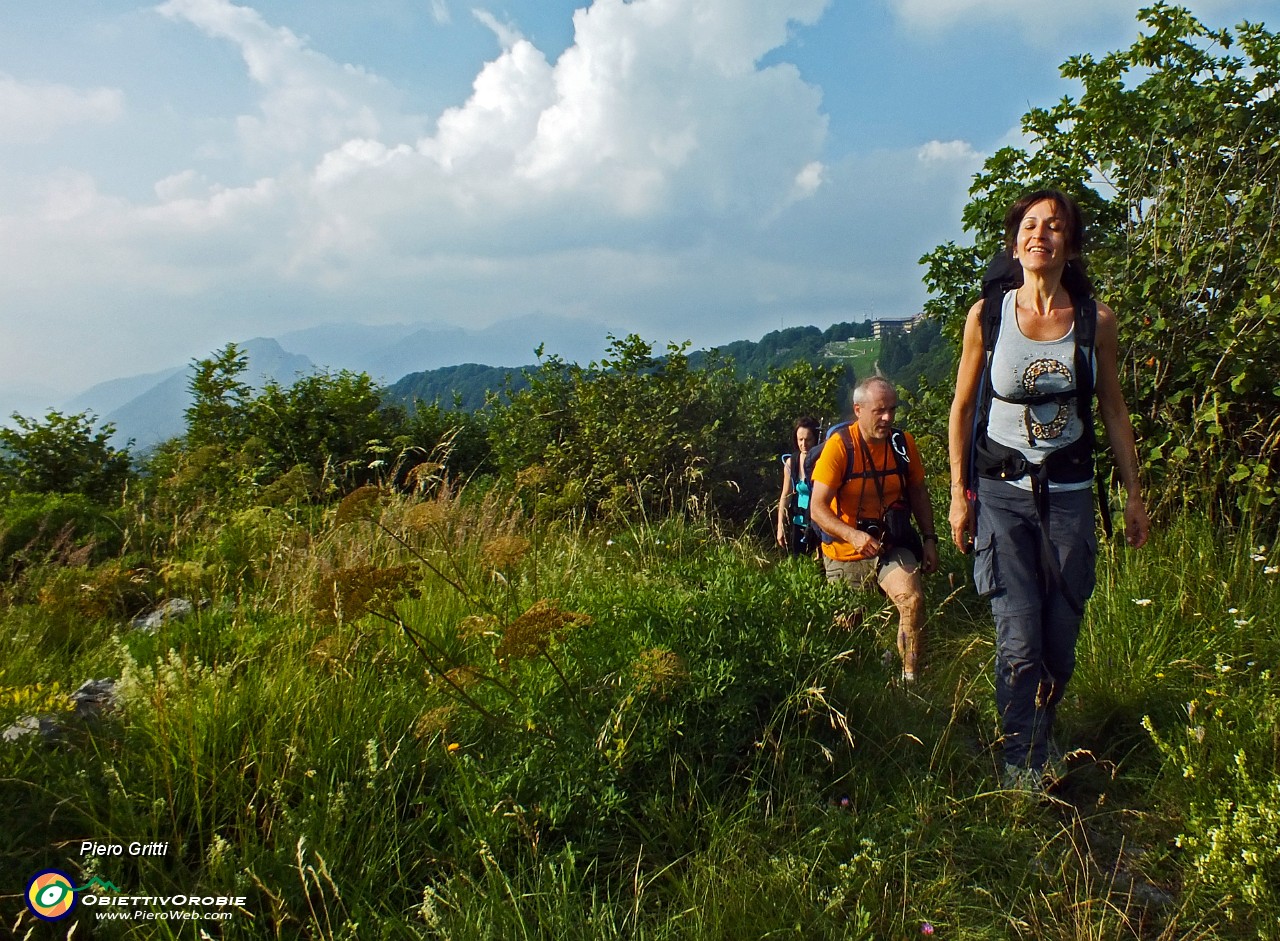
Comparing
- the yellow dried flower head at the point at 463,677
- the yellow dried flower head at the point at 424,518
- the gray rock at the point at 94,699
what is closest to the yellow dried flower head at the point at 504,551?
the yellow dried flower head at the point at 424,518

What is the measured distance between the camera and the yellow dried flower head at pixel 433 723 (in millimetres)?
2477

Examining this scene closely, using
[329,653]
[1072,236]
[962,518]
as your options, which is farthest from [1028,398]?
[329,653]

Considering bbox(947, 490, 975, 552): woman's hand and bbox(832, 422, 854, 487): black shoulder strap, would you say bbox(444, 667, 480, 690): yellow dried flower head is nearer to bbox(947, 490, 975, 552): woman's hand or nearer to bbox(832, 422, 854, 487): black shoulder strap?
bbox(947, 490, 975, 552): woman's hand

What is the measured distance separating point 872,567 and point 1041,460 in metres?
1.65

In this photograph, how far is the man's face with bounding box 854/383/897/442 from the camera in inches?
172

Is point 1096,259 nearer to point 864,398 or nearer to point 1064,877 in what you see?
point 864,398

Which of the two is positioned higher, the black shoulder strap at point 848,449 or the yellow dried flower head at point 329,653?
the black shoulder strap at point 848,449

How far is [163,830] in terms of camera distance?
2.28m

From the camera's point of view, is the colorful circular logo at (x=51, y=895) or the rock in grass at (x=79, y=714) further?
the rock in grass at (x=79, y=714)

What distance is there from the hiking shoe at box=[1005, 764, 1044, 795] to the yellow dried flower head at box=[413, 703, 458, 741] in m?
1.92

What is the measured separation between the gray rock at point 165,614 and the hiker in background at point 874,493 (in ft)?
11.5

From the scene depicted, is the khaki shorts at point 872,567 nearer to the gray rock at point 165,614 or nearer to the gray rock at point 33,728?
the gray rock at point 33,728

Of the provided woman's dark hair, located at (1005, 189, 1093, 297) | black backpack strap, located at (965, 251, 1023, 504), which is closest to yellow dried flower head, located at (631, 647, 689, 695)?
black backpack strap, located at (965, 251, 1023, 504)

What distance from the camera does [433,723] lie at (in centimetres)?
247
